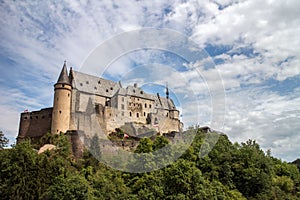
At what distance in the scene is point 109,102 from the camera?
55406 millimetres

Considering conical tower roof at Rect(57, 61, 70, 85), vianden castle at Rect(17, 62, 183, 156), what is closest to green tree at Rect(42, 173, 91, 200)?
vianden castle at Rect(17, 62, 183, 156)

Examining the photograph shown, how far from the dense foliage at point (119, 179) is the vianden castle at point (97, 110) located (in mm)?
8280

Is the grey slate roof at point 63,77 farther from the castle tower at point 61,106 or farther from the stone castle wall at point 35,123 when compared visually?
the stone castle wall at point 35,123

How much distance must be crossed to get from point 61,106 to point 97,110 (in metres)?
7.72

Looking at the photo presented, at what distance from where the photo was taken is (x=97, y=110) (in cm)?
5028

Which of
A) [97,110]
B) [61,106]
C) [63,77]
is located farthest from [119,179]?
[97,110]

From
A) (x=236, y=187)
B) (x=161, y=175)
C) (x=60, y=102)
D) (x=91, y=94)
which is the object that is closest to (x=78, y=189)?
(x=161, y=175)

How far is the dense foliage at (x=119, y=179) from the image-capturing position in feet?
77.9

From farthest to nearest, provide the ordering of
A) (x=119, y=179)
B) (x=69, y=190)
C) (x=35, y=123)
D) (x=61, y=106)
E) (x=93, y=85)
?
(x=93, y=85)
(x=35, y=123)
(x=61, y=106)
(x=119, y=179)
(x=69, y=190)

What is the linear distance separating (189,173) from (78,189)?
32.0 ft

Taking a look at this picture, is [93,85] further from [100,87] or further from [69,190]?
[69,190]

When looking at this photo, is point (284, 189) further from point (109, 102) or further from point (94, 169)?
point (109, 102)

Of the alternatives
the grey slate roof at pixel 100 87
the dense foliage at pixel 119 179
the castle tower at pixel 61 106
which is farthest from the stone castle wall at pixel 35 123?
the dense foliage at pixel 119 179

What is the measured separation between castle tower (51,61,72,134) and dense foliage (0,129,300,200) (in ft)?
22.8
